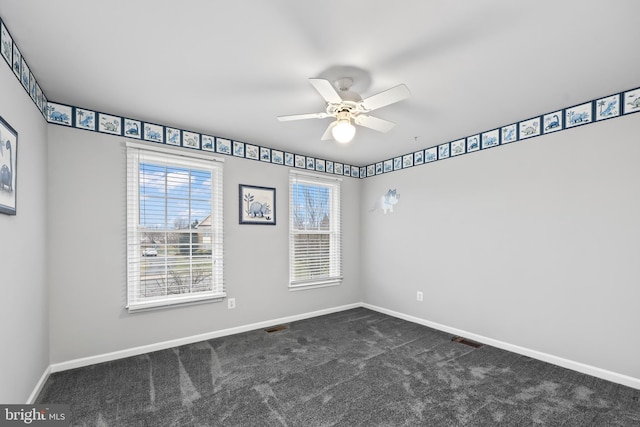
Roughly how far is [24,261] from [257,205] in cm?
234

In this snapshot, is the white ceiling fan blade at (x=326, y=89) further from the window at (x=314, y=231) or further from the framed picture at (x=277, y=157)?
the window at (x=314, y=231)

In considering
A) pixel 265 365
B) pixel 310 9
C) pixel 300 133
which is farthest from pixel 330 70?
pixel 265 365

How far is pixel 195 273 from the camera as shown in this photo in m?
3.61

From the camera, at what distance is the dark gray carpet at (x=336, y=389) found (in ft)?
7.05

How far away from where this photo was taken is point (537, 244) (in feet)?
10.3

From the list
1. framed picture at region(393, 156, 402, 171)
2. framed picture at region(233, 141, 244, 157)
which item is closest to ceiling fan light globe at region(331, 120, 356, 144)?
framed picture at region(233, 141, 244, 157)

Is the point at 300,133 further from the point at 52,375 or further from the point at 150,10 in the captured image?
the point at 52,375

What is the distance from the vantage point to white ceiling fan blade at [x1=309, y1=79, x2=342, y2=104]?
1984 mm

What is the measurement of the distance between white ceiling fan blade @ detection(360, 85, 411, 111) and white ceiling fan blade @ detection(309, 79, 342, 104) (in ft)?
0.70

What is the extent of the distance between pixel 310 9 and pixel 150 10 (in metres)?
0.87

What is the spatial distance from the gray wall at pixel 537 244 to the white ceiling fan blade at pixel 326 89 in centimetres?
229

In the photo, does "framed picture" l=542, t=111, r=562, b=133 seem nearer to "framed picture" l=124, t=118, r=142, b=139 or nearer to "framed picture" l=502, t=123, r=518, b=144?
"framed picture" l=502, t=123, r=518, b=144

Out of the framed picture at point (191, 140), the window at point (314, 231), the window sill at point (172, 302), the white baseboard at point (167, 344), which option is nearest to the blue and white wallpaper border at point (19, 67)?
the framed picture at point (191, 140)

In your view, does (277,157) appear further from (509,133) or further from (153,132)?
(509,133)
